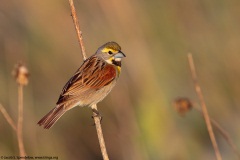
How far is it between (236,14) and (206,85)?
936mm

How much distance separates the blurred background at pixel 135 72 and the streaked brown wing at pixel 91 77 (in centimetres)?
78

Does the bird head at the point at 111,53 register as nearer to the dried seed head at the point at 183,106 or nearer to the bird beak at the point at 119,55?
the bird beak at the point at 119,55

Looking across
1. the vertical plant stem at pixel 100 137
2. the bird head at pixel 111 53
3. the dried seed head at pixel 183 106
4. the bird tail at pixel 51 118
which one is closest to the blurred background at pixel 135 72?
the bird head at pixel 111 53

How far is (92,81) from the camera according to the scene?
4.68m

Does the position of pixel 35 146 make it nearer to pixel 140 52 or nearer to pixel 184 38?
pixel 140 52

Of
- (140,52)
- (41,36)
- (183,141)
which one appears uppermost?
(41,36)

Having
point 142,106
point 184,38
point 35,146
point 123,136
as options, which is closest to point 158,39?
point 184,38

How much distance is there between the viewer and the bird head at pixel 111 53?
475 centimetres

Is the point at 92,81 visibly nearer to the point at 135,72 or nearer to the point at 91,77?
the point at 91,77

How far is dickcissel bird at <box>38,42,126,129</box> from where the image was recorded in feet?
14.7

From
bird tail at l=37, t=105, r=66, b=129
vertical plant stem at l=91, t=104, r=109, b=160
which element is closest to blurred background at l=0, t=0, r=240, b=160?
bird tail at l=37, t=105, r=66, b=129

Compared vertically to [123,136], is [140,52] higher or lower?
higher

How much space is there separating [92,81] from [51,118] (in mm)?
535

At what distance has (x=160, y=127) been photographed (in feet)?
18.6
